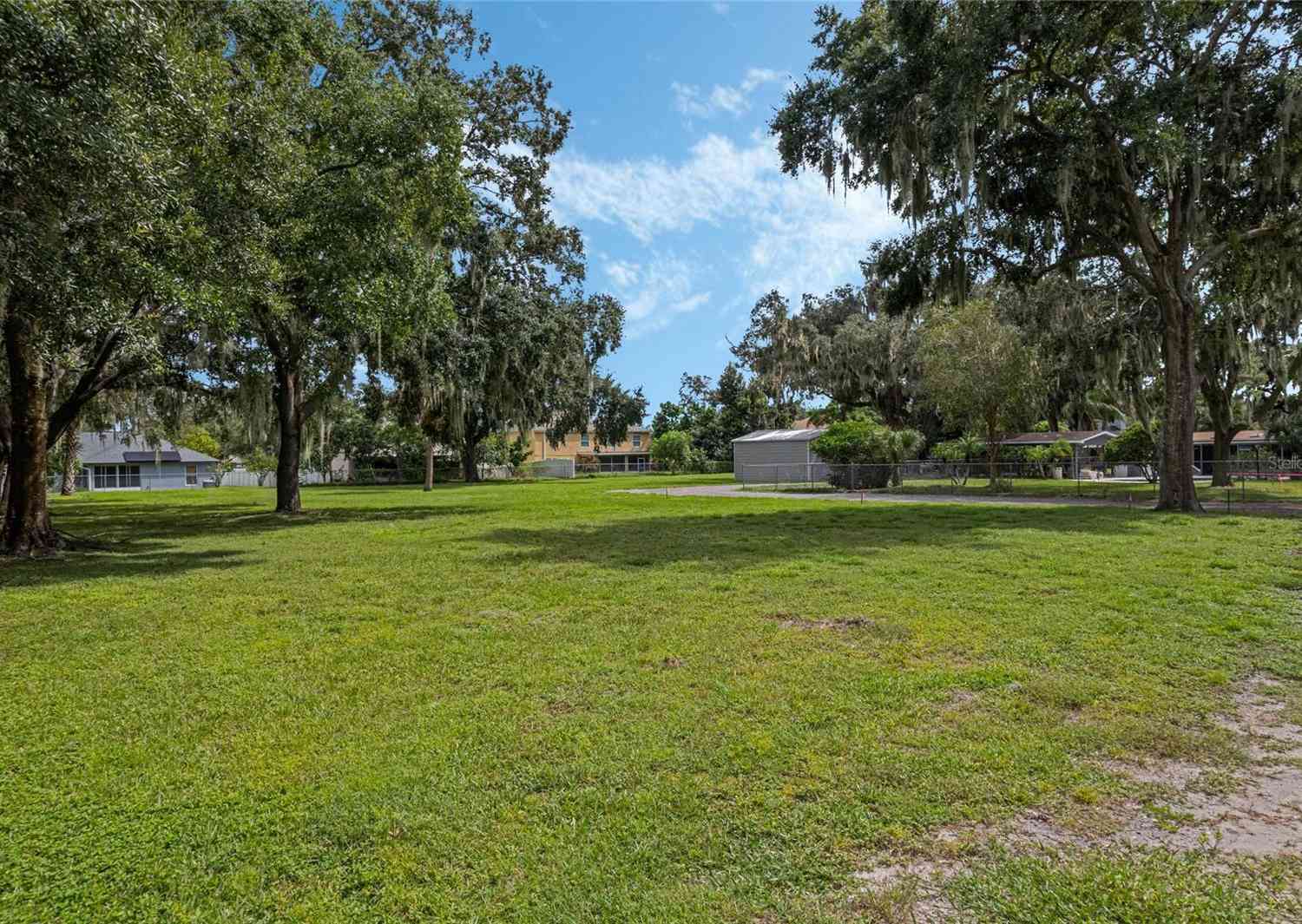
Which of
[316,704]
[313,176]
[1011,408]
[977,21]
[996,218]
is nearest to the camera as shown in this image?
[316,704]

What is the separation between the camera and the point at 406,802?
8.96ft

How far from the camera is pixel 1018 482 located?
1028 inches

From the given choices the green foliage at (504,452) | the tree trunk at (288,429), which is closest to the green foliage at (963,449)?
the tree trunk at (288,429)

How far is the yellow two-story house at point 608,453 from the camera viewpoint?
69.8 metres

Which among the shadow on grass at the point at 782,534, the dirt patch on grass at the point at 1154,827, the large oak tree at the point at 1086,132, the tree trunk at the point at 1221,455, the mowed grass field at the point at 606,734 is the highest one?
the large oak tree at the point at 1086,132

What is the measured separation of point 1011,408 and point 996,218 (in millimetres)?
12031

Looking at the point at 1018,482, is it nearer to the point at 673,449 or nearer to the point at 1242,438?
the point at 1242,438

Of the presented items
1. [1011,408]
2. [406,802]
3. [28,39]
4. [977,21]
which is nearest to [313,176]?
[28,39]

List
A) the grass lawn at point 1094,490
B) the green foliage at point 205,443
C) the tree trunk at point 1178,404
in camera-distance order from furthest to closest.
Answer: the green foliage at point 205,443 < the grass lawn at point 1094,490 < the tree trunk at point 1178,404

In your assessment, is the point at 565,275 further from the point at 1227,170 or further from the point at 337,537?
the point at 1227,170

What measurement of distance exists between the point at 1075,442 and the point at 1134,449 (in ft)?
22.6

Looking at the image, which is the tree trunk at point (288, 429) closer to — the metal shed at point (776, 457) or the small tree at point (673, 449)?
the metal shed at point (776, 457)

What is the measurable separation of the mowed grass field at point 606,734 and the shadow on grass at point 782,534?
147 centimetres

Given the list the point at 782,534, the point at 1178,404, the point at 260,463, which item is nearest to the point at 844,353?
the point at 1178,404
